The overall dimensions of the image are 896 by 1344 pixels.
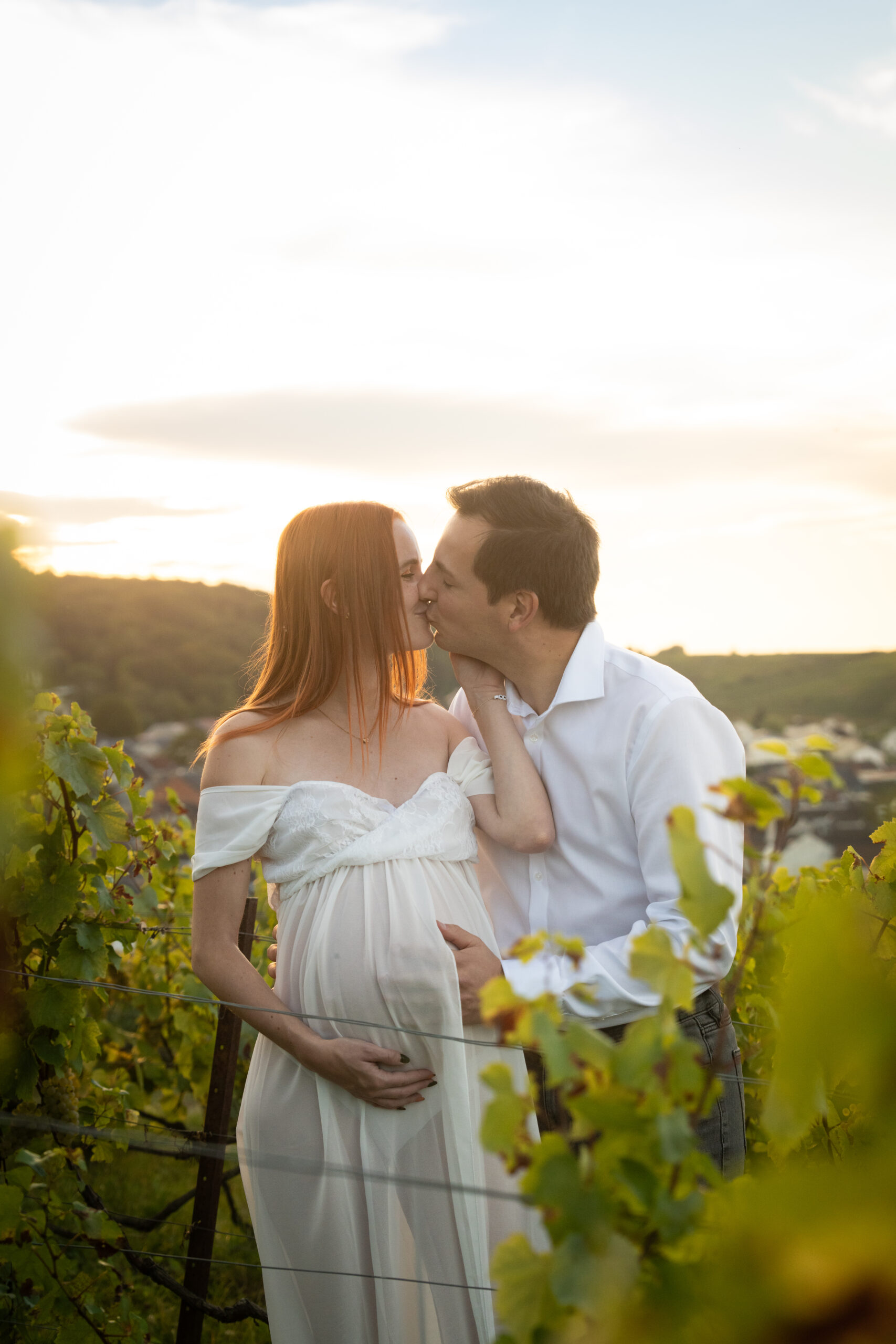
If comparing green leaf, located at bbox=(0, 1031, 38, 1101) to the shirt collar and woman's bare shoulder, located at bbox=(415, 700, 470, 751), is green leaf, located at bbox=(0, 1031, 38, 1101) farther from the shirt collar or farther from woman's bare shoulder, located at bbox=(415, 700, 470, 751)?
the shirt collar

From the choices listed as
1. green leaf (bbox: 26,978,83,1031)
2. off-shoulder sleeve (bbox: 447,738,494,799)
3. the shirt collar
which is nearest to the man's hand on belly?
off-shoulder sleeve (bbox: 447,738,494,799)

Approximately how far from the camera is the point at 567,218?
5723mm

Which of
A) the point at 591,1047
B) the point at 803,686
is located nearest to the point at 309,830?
the point at 591,1047

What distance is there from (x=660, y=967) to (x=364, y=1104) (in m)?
1.75

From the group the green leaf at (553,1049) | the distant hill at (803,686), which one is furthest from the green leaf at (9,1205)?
the distant hill at (803,686)

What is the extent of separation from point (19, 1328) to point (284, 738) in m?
1.67

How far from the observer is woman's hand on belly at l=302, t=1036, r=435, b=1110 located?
224 cm

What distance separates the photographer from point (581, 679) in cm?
267

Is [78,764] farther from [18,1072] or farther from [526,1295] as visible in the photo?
[526,1295]

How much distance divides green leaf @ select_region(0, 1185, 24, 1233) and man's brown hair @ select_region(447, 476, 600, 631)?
183cm

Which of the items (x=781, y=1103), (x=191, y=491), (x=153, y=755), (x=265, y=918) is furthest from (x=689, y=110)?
(x=153, y=755)

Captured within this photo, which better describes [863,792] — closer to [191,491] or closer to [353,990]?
[191,491]

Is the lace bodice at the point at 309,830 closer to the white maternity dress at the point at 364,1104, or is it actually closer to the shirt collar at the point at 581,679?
the white maternity dress at the point at 364,1104

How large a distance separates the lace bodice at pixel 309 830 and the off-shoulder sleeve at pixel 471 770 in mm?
160
